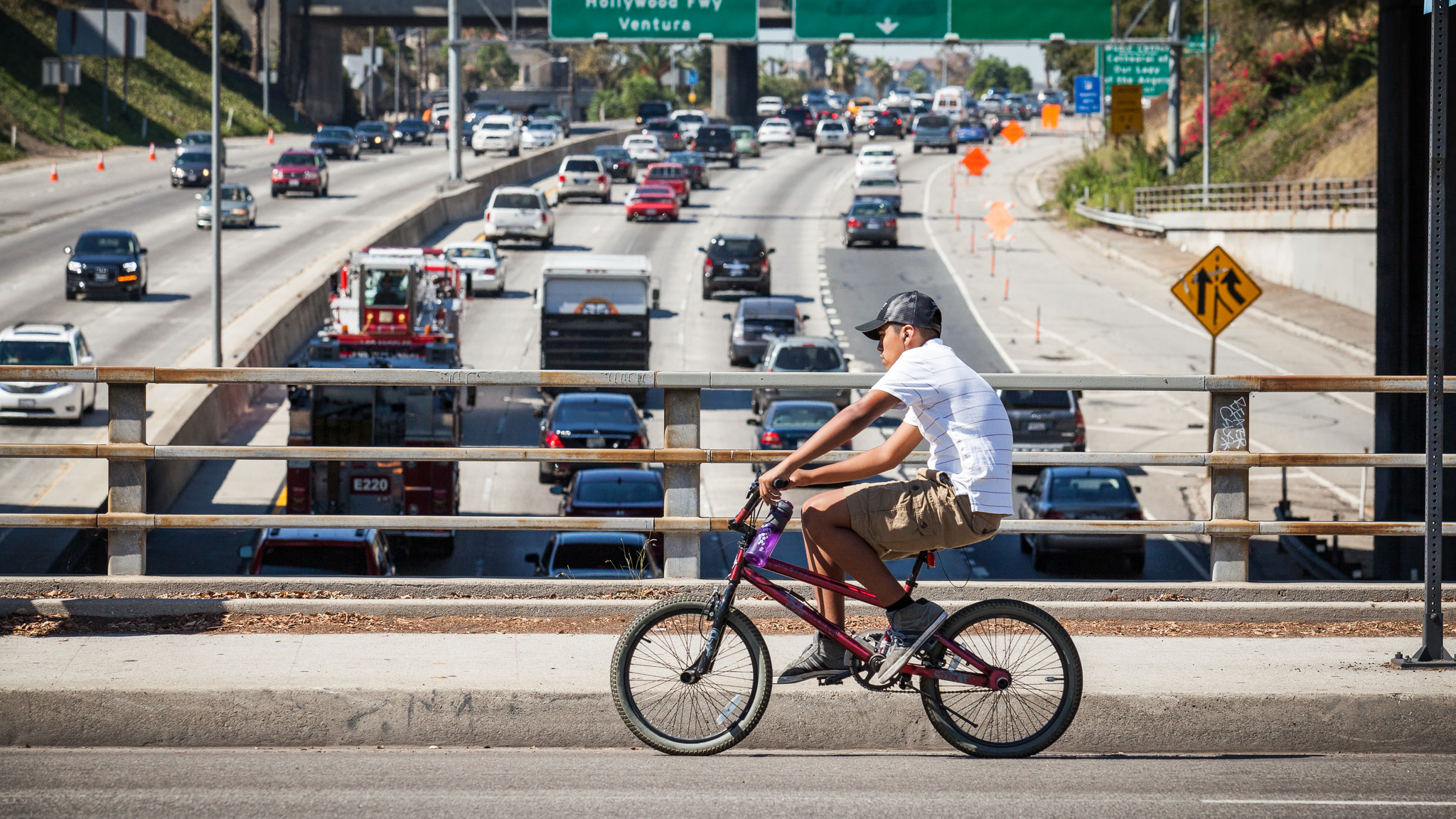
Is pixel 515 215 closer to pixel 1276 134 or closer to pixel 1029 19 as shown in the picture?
pixel 1029 19

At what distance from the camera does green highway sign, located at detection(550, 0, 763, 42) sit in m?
41.2

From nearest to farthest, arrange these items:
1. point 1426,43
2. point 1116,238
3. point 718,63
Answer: point 1426,43, point 1116,238, point 718,63

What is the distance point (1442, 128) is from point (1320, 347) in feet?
109

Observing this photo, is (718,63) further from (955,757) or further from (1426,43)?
(955,757)

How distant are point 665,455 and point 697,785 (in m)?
2.31

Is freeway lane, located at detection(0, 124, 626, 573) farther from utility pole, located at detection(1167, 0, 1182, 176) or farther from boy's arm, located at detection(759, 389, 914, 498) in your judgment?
utility pole, located at detection(1167, 0, 1182, 176)

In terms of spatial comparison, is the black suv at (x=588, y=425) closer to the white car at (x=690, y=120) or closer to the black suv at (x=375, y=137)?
the black suv at (x=375, y=137)

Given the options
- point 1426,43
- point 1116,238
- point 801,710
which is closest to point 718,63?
point 1116,238

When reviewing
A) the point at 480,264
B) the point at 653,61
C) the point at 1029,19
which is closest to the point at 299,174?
the point at 480,264

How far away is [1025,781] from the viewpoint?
586 centimetres

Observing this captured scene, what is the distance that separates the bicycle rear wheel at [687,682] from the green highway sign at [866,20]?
35997mm

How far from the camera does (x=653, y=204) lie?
199 ft

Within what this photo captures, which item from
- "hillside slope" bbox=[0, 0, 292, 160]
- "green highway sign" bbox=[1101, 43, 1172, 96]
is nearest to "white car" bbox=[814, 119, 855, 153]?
"hillside slope" bbox=[0, 0, 292, 160]

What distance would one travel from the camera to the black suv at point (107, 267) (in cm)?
4119
